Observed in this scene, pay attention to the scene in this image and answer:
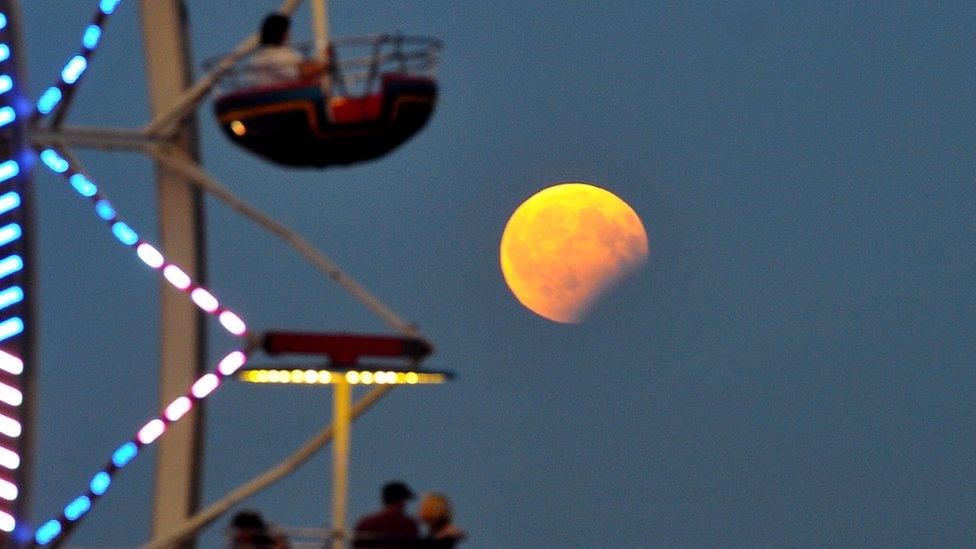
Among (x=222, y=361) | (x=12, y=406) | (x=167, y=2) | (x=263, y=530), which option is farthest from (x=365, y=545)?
(x=167, y=2)

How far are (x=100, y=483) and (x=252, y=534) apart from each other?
3.14 metres

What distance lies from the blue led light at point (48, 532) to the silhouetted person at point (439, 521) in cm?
407

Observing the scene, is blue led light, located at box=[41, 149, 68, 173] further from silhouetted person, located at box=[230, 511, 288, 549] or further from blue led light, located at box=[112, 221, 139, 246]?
silhouetted person, located at box=[230, 511, 288, 549]

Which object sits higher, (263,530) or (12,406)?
(12,406)

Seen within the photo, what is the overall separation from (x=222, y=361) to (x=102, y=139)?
210cm

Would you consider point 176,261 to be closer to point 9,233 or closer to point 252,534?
point 9,233

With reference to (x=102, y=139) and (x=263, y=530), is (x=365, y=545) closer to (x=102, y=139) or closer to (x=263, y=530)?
(x=263, y=530)

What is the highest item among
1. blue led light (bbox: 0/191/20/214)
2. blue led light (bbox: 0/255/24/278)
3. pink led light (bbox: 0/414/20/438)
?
blue led light (bbox: 0/191/20/214)

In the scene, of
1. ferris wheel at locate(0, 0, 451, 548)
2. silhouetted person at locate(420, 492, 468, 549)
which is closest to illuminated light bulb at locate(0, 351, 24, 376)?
ferris wheel at locate(0, 0, 451, 548)

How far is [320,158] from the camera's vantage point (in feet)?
63.4

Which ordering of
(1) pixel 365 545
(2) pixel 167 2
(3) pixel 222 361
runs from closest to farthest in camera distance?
(1) pixel 365 545
(3) pixel 222 361
(2) pixel 167 2

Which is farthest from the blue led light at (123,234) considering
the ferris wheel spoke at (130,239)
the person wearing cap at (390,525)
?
the person wearing cap at (390,525)

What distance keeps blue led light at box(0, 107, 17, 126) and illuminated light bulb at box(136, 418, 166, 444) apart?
250 cm

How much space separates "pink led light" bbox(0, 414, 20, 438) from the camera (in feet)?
67.6
